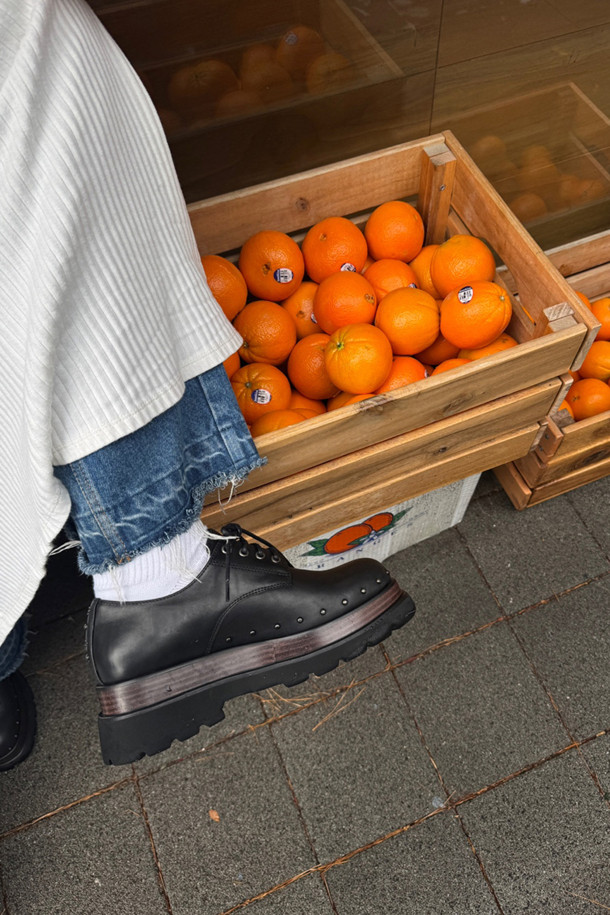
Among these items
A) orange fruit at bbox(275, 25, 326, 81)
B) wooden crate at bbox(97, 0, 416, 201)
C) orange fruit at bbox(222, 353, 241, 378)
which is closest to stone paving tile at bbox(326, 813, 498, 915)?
orange fruit at bbox(222, 353, 241, 378)

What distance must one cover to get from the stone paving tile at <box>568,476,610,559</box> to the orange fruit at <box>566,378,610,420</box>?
281 mm

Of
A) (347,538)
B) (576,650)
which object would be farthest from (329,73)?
(576,650)

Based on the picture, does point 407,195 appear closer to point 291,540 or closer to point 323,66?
point 323,66

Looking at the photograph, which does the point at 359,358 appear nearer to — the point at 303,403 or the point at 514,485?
the point at 303,403

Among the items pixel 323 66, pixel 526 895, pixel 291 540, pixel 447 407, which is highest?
pixel 323 66

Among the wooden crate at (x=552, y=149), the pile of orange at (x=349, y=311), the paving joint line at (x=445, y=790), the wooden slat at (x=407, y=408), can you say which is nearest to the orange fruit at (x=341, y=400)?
the pile of orange at (x=349, y=311)

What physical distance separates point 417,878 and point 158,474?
1.01 meters

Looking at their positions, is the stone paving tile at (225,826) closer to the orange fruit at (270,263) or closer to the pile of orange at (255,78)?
the orange fruit at (270,263)

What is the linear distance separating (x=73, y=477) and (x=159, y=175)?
0.40 meters

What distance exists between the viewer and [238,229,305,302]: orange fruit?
4.48 ft

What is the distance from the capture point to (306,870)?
134cm

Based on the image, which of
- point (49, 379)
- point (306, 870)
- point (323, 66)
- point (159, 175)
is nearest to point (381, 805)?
point (306, 870)

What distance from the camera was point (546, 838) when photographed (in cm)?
134

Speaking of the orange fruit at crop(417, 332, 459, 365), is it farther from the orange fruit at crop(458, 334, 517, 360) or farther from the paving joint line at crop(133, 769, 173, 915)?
the paving joint line at crop(133, 769, 173, 915)
